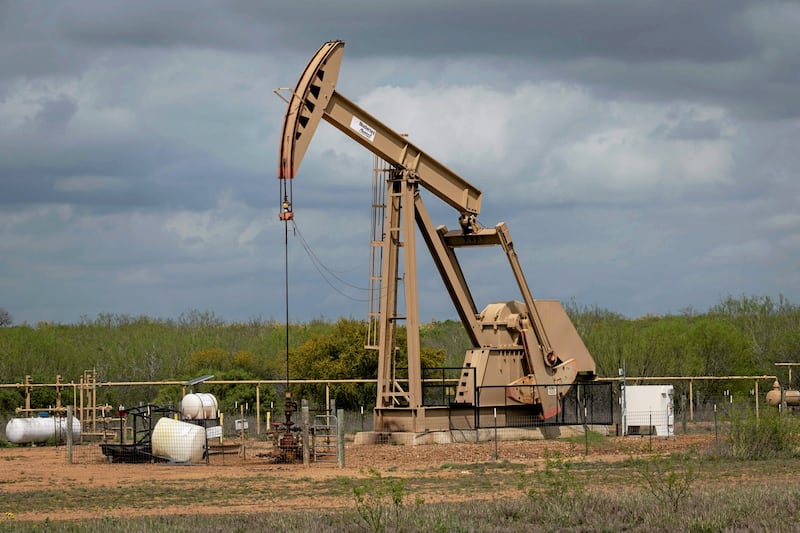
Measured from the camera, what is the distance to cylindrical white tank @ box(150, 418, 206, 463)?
24703 millimetres

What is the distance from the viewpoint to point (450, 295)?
30609 millimetres

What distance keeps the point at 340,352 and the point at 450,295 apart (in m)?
12.2

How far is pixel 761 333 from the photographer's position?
56.2 m

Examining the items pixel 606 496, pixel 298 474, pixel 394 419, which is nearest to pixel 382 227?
pixel 394 419

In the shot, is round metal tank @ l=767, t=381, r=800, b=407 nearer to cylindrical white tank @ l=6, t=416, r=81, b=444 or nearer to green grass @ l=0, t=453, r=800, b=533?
green grass @ l=0, t=453, r=800, b=533

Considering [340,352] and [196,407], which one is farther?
[340,352]

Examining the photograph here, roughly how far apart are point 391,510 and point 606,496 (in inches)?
113

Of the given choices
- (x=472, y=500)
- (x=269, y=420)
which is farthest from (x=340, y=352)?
(x=472, y=500)

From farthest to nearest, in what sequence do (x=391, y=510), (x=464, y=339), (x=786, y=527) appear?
(x=464, y=339), (x=391, y=510), (x=786, y=527)

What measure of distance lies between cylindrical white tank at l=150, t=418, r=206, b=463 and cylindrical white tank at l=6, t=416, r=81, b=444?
706 centimetres

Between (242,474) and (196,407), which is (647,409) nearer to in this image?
(196,407)

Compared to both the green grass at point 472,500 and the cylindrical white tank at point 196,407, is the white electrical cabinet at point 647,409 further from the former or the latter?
the cylindrical white tank at point 196,407

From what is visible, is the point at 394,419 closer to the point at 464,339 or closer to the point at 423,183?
the point at 423,183

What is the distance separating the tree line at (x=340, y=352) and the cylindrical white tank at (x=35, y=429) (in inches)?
276
